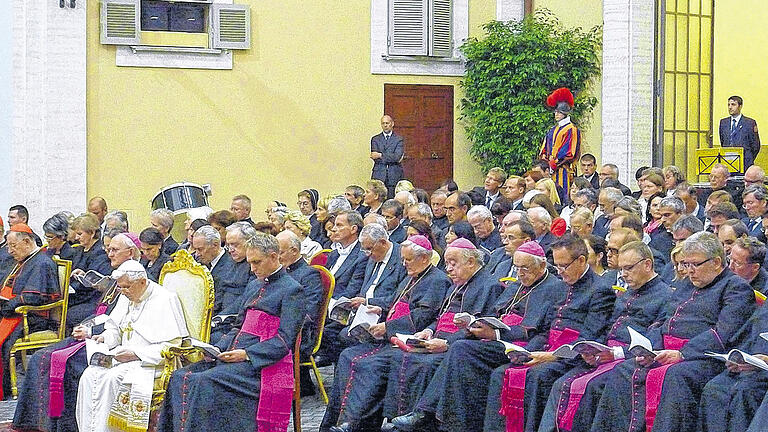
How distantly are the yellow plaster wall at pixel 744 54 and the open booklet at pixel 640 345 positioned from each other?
38.8 feet

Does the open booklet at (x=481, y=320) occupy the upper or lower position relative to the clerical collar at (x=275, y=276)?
lower

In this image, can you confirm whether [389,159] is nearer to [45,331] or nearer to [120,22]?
[120,22]

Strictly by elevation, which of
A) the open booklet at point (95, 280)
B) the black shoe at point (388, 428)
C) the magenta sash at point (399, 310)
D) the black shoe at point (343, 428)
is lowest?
the black shoe at point (343, 428)

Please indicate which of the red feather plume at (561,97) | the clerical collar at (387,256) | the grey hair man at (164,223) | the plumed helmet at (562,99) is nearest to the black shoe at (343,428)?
the clerical collar at (387,256)

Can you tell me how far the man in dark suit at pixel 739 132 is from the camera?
44.9 feet

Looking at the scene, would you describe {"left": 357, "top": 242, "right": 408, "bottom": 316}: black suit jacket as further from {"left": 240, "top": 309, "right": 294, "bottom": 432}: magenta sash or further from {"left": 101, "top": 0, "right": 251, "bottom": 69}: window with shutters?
{"left": 101, "top": 0, "right": 251, "bottom": 69}: window with shutters

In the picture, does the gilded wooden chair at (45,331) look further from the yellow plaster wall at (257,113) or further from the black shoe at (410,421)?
the yellow plaster wall at (257,113)

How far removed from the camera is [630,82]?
46.4ft

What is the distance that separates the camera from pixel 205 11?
15508 mm

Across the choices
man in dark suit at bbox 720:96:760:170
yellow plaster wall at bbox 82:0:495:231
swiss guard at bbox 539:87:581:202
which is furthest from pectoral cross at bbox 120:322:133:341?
man in dark suit at bbox 720:96:760:170

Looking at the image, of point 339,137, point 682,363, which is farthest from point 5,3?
point 682,363

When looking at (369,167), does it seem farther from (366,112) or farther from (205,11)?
(205,11)

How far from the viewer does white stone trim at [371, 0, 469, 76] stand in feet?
53.1

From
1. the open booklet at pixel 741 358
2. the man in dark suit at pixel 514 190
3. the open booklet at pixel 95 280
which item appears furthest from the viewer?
the man in dark suit at pixel 514 190
